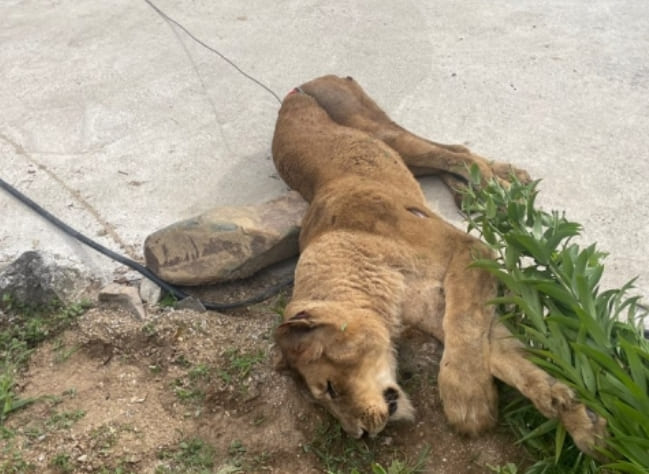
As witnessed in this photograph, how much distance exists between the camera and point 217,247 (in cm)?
510

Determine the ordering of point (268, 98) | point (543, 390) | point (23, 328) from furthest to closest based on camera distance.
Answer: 1. point (268, 98)
2. point (23, 328)
3. point (543, 390)

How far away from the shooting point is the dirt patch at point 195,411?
3799 mm

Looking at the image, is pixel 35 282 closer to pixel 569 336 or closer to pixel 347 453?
pixel 347 453

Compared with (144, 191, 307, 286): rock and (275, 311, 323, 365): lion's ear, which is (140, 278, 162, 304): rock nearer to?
(144, 191, 307, 286): rock

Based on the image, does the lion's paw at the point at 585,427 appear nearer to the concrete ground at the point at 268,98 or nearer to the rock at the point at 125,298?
the concrete ground at the point at 268,98

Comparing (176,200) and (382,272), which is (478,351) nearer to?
(382,272)

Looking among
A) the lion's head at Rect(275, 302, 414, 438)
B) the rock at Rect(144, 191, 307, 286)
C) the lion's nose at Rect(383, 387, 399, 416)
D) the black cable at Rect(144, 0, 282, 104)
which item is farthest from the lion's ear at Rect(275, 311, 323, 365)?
the black cable at Rect(144, 0, 282, 104)

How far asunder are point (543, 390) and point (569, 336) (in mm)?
251

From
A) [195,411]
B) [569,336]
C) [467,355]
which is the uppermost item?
[569,336]

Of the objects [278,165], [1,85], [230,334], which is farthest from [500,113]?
[1,85]

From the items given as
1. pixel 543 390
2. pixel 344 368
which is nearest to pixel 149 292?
pixel 344 368

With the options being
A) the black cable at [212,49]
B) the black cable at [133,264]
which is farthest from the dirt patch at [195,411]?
the black cable at [212,49]

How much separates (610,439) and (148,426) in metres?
2.29

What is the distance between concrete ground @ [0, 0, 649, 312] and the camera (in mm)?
5871
